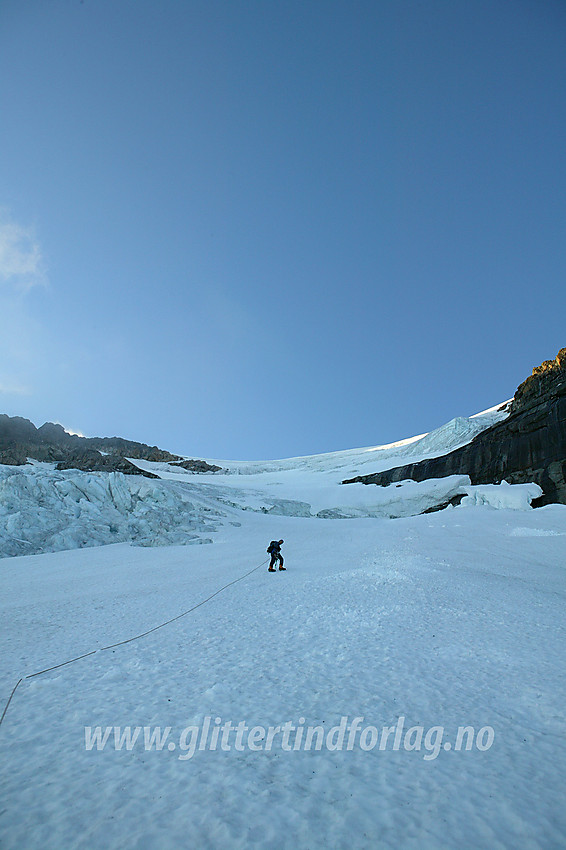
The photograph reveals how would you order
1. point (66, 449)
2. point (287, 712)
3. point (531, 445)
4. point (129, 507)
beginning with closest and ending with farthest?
point (287, 712), point (129, 507), point (531, 445), point (66, 449)

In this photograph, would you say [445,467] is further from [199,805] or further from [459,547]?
[199,805]

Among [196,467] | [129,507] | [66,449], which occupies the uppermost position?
[66,449]

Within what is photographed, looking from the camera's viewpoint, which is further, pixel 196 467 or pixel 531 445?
pixel 196 467

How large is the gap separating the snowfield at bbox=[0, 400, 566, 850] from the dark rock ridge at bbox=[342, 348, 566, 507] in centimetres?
1532

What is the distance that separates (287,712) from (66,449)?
65067 mm

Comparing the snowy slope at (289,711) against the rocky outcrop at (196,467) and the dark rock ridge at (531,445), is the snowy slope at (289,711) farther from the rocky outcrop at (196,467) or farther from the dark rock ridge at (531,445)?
the rocky outcrop at (196,467)

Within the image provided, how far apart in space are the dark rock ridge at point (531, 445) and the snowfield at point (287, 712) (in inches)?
603

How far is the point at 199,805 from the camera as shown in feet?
7.39

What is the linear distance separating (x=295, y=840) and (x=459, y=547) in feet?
43.3

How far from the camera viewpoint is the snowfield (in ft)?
7.08

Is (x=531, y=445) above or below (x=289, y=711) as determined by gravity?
above

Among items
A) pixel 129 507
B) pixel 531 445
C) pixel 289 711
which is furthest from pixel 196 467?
pixel 289 711

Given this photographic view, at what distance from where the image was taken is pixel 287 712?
10.8 ft

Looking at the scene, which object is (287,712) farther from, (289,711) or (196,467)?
(196,467)
